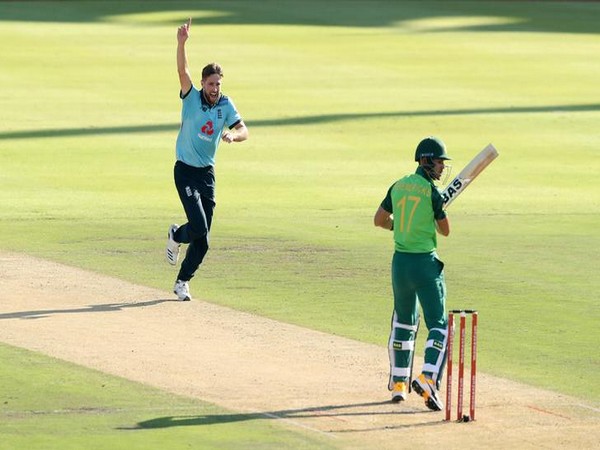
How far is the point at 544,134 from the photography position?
101 feet

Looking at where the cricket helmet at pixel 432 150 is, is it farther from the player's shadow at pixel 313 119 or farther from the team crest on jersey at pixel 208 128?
the player's shadow at pixel 313 119

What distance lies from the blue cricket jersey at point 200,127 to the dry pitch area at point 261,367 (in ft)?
4.73

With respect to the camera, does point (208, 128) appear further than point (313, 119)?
No

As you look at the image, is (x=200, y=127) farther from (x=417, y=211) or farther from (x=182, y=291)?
(x=417, y=211)

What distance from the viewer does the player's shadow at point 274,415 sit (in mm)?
10805

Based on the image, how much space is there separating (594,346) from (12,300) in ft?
18.3

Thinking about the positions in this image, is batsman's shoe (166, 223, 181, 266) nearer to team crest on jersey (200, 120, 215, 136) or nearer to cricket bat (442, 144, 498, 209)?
team crest on jersey (200, 120, 215, 136)

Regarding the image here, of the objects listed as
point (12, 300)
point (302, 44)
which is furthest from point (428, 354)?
point (302, 44)

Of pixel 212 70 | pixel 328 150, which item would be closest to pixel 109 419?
pixel 212 70

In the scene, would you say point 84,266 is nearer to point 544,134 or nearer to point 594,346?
point 594,346

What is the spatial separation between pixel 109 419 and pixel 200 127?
505 cm

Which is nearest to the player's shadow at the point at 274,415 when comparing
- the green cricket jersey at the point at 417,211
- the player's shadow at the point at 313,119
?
the green cricket jersey at the point at 417,211

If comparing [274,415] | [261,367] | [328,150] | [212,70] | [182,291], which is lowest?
[274,415]

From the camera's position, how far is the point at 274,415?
36.4ft
